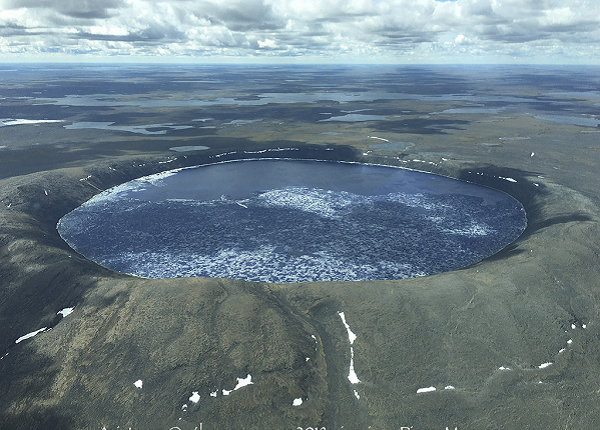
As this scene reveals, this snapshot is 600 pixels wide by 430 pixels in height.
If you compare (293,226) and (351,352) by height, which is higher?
(351,352)

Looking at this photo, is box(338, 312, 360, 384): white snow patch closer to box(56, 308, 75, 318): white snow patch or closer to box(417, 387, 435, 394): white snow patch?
box(417, 387, 435, 394): white snow patch

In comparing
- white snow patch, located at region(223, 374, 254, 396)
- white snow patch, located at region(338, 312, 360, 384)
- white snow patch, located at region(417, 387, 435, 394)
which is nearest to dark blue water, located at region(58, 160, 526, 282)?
white snow patch, located at region(338, 312, 360, 384)

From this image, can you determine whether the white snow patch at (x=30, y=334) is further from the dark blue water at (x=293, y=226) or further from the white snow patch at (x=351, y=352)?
the white snow patch at (x=351, y=352)

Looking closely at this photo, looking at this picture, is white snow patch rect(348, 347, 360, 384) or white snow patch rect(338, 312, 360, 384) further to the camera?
white snow patch rect(338, 312, 360, 384)

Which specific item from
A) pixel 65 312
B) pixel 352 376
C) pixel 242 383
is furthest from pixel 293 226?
pixel 242 383

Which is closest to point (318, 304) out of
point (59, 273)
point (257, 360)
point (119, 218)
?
point (257, 360)

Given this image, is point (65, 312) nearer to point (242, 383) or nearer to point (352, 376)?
point (242, 383)

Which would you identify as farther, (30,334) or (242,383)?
(30,334)

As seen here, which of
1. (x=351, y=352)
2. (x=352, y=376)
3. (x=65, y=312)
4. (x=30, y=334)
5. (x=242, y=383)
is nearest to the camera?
(x=242, y=383)

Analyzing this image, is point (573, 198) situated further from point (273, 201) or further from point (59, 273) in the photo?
point (59, 273)
